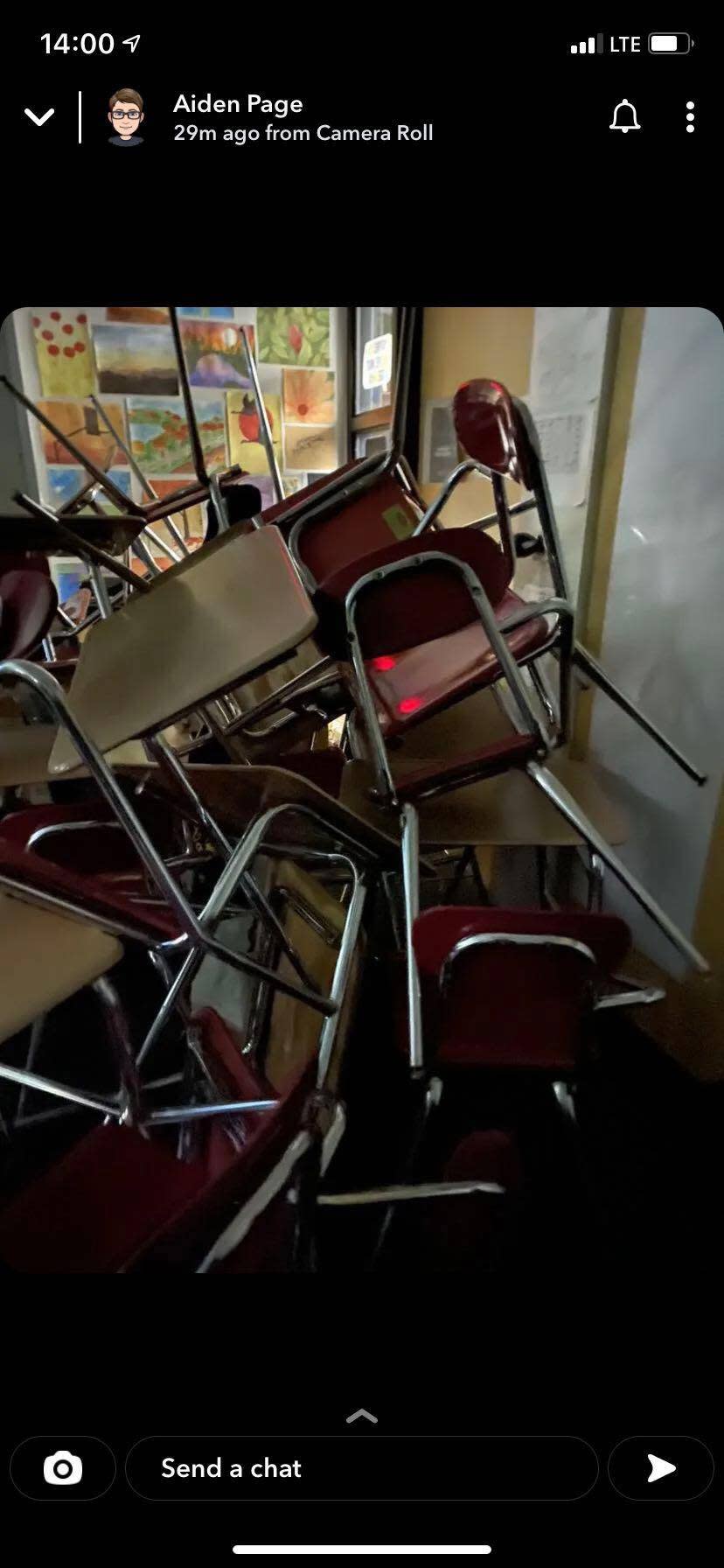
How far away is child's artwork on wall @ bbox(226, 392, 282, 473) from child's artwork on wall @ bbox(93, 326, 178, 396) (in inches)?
5.5

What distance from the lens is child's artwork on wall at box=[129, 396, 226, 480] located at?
63.4 inches

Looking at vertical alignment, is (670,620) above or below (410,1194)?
above

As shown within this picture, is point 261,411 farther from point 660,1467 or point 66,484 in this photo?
point 660,1467

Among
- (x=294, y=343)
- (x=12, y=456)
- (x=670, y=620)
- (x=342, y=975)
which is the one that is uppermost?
(x=294, y=343)

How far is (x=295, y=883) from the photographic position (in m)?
0.99

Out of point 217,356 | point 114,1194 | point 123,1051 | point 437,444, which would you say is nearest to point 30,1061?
point 123,1051

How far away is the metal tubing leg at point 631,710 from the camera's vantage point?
0.96 metres

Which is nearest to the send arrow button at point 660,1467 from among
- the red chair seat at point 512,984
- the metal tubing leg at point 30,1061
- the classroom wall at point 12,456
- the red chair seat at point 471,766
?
the red chair seat at point 512,984

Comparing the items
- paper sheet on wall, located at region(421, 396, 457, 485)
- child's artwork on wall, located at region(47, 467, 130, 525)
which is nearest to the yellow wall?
paper sheet on wall, located at region(421, 396, 457, 485)

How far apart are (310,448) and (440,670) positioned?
0.90 m
